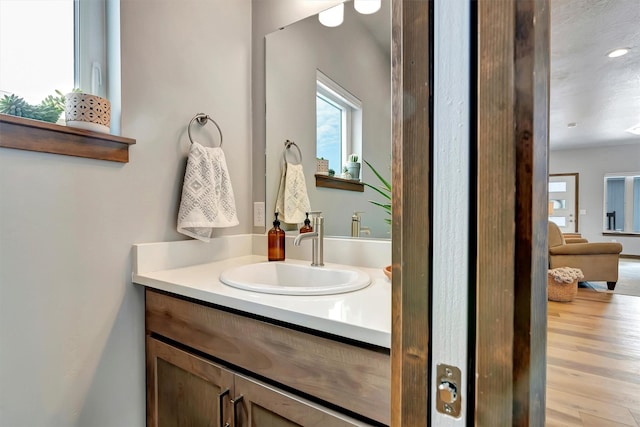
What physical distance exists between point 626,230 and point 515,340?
29.5ft

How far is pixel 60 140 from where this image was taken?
897mm

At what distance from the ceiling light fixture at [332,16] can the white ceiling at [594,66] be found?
5.37 ft

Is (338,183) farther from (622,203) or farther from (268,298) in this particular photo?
(622,203)

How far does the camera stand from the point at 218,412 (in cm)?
85

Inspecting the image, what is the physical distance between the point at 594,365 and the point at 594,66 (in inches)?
105

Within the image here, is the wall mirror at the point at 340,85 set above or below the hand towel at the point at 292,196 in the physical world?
above

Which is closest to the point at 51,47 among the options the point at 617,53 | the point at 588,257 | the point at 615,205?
the point at 617,53

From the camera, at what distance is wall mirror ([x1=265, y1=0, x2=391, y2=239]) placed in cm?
123

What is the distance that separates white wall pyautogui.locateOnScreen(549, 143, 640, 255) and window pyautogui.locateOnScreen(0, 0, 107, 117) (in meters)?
8.18

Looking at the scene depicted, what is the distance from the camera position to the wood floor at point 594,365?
1513mm

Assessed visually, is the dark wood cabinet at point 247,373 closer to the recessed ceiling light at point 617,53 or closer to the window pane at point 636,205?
the recessed ceiling light at point 617,53

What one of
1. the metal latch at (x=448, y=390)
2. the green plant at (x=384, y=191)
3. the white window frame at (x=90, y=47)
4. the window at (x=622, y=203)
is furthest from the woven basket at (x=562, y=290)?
the window at (x=622, y=203)

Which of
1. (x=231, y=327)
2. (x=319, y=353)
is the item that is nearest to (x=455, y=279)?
(x=319, y=353)

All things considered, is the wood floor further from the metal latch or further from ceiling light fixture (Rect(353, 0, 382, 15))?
ceiling light fixture (Rect(353, 0, 382, 15))
